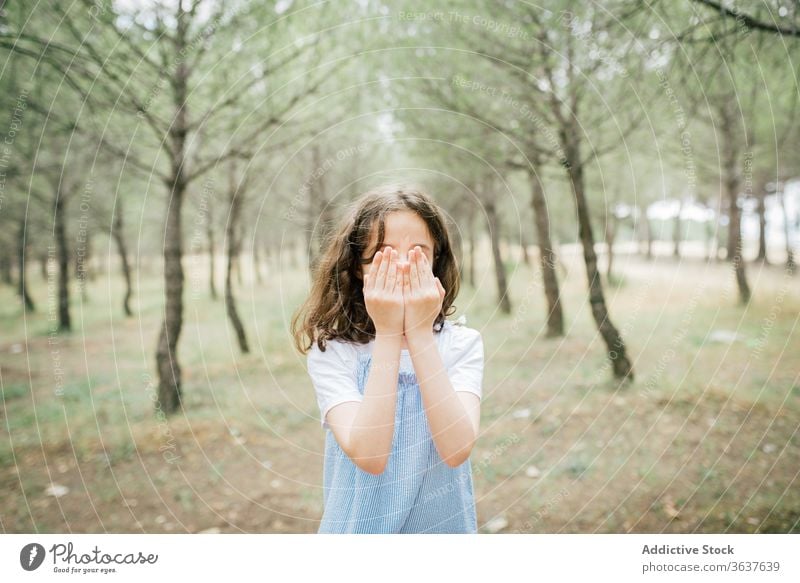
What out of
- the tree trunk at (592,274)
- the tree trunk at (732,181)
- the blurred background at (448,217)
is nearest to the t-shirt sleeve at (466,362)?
the blurred background at (448,217)

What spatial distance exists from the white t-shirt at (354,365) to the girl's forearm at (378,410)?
0.10 m

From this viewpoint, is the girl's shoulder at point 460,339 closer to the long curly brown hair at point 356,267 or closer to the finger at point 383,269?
the long curly brown hair at point 356,267

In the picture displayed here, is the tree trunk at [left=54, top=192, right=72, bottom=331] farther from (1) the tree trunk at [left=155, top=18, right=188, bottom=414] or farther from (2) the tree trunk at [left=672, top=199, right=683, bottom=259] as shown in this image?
(2) the tree trunk at [left=672, top=199, right=683, bottom=259]

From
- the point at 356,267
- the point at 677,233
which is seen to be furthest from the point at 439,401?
the point at 677,233

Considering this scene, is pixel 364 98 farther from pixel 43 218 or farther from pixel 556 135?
pixel 43 218

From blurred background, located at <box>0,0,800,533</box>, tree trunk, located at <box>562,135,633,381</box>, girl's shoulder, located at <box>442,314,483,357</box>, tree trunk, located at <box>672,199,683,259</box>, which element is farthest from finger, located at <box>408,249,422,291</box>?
tree trunk, located at <box>672,199,683,259</box>

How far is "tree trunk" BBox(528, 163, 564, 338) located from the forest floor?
0.22 meters

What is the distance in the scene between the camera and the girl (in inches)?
46.3

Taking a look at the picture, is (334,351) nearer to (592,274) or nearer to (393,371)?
(393,371)

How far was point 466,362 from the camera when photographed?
4.44 feet

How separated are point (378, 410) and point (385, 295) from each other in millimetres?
260

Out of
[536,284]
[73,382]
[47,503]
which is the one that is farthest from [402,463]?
[536,284]

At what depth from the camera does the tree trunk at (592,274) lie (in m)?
3.85

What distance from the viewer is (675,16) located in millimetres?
2646
